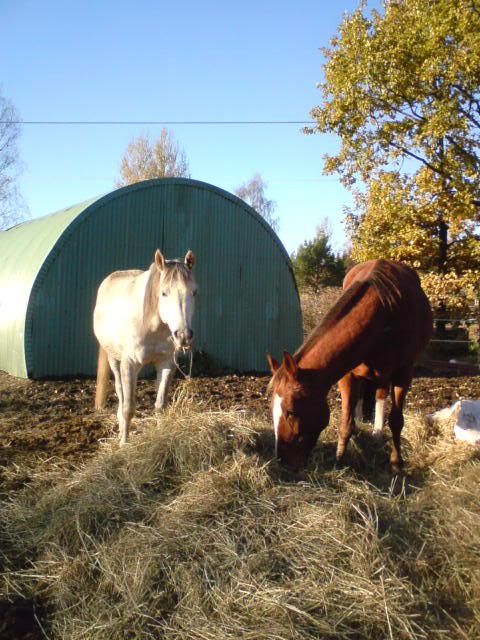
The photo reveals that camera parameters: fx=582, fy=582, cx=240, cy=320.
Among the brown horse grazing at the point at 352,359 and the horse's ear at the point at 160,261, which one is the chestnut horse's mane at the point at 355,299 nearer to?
the brown horse grazing at the point at 352,359

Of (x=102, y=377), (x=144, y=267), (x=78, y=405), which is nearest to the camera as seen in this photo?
(x=102, y=377)

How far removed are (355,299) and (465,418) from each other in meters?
1.79

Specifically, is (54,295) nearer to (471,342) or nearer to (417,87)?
(417,87)

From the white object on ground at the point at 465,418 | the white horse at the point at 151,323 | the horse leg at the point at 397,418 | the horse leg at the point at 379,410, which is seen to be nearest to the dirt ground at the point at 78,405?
the white horse at the point at 151,323

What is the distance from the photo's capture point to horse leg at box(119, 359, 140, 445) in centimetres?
525

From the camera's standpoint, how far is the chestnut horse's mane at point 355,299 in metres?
4.29

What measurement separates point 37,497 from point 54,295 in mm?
7512

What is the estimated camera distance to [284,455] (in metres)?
4.04

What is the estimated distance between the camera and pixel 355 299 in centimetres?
454

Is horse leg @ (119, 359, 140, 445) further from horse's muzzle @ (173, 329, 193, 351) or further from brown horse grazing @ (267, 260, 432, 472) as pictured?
brown horse grazing @ (267, 260, 432, 472)

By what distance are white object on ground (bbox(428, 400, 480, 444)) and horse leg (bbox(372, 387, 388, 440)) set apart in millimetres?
596

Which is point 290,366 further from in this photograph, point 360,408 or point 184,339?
point 360,408

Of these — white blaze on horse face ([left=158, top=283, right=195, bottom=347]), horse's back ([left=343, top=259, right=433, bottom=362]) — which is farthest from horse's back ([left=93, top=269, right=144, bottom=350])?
horse's back ([left=343, top=259, right=433, bottom=362])

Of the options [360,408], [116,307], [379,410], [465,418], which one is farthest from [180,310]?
[465,418]
